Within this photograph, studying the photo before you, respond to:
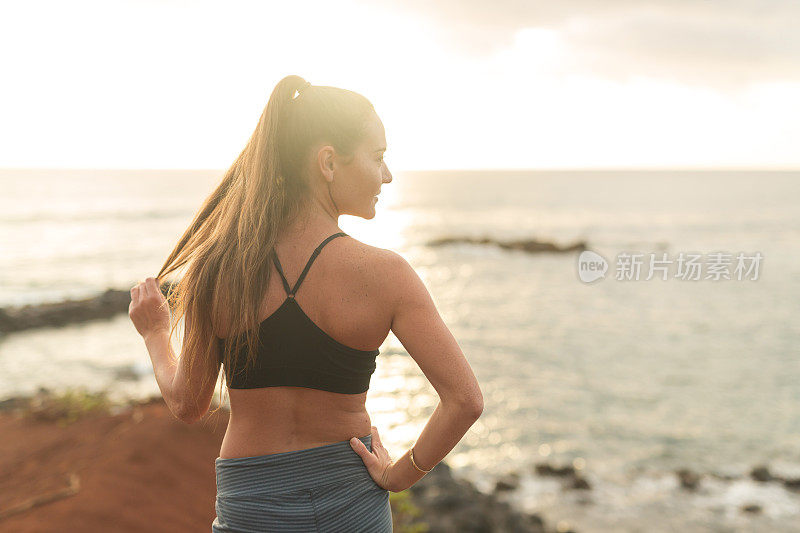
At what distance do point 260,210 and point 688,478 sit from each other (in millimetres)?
11122

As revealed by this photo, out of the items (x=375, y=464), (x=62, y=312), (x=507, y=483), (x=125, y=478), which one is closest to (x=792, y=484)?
(x=507, y=483)

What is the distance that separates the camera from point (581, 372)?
1619 centimetres

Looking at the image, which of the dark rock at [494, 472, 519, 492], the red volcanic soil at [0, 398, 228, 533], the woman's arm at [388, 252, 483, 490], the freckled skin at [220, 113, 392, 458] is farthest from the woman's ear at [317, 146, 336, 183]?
the dark rock at [494, 472, 519, 492]

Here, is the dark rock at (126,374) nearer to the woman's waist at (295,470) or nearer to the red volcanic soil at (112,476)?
the red volcanic soil at (112,476)

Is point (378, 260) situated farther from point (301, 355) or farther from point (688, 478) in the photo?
point (688, 478)

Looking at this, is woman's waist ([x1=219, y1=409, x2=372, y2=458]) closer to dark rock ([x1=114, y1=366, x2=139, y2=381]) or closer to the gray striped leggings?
the gray striped leggings

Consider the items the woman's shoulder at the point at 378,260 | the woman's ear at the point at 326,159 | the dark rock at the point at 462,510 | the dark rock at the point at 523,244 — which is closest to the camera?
the woman's shoulder at the point at 378,260

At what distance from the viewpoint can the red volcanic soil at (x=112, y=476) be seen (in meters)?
5.16

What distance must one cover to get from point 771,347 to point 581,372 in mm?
8007

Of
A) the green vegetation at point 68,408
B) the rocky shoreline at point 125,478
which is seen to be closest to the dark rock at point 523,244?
the rocky shoreline at point 125,478

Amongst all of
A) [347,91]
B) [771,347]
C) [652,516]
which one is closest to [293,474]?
[347,91]

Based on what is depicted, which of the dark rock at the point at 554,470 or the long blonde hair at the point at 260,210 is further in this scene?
the dark rock at the point at 554,470

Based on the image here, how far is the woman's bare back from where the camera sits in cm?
146

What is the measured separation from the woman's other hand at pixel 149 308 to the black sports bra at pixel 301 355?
52 centimetres
